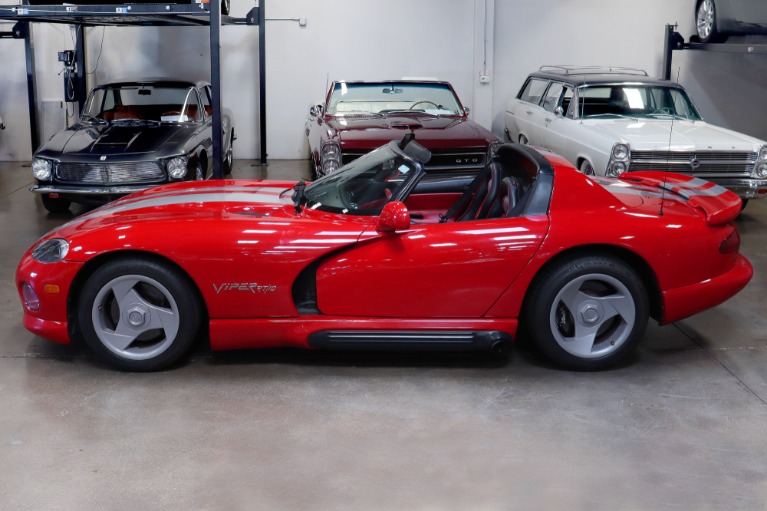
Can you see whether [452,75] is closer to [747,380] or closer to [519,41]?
[519,41]

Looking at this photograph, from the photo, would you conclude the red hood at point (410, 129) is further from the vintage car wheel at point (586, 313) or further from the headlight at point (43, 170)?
the vintage car wheel at point (586, 313)

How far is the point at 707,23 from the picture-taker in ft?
37.3

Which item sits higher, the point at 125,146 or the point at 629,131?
the point at 629,131

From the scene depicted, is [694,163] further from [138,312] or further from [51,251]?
[51,251]

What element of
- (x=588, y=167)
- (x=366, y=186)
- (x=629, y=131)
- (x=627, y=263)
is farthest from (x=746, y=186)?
(x=366, y=186)

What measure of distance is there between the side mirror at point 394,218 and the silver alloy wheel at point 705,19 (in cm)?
860

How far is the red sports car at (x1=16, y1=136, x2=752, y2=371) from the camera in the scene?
4297 mm

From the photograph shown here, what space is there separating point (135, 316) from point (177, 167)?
403 cm

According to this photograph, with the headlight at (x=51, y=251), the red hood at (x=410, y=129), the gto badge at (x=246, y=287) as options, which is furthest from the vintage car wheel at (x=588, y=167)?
the headlight at (x=51, y=251)

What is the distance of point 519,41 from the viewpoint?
1288 cm

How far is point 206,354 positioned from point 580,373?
6.78 feet

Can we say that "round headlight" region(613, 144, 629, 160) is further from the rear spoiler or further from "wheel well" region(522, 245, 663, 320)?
"wheel well" region(522, 245, 663, 320)

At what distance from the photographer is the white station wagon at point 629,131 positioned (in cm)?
797

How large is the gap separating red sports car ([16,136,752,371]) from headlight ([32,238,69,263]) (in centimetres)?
1
